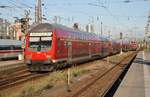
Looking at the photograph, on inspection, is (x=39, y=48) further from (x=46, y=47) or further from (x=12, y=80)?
(x=12, y=80)

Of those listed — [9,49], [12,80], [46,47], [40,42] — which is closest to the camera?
[12,80]

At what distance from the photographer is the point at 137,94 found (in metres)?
14.3

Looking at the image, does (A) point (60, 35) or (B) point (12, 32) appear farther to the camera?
(B) point (12, 32)

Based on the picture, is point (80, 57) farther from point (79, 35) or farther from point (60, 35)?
point (60, 35)

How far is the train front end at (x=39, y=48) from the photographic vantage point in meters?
23.1

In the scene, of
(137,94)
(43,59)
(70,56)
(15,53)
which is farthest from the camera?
(15,53)

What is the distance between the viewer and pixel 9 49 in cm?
4519

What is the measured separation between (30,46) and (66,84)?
6.03m

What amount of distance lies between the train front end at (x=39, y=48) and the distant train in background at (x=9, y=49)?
19.6 meters

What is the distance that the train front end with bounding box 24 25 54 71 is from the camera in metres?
23.1

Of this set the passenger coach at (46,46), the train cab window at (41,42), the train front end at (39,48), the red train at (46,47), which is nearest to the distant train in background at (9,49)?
the passenger coach at (46,46)

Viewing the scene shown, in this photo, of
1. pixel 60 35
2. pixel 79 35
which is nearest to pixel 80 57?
pixel 79 35

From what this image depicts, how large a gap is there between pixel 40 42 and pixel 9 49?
74.0 feet

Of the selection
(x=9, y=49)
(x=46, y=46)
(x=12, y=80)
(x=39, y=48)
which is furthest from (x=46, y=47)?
(x=9, y=49)
